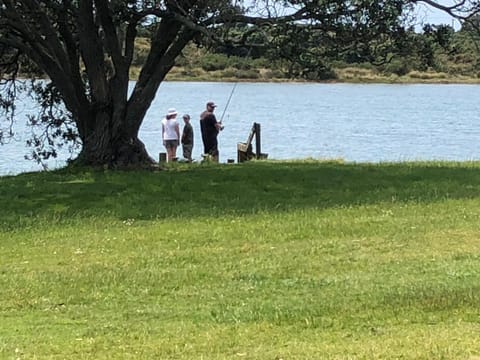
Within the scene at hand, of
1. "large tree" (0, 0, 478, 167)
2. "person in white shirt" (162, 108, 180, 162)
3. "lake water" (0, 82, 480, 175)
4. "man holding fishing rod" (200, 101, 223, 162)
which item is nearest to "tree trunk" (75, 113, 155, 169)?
"large tree" (0, 0, 478, 167)

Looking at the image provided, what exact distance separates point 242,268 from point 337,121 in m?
32.3

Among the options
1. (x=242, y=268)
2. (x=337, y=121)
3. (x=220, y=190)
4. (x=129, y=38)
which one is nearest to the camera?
(x=242, y=268)

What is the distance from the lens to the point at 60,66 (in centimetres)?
1806

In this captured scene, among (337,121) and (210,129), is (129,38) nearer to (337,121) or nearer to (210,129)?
(210,129)

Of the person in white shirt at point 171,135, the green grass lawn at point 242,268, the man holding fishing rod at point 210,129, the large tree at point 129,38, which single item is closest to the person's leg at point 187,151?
the man holding fishing rod at point 210,129

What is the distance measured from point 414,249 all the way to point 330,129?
92.2 feet

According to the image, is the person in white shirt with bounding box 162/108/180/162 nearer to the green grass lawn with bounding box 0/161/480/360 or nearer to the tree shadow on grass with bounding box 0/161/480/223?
the tree shadow on grass with bounding box 0/161/480/223

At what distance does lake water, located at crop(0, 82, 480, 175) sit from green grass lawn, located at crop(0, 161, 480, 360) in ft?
32.0

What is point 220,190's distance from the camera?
565 inches

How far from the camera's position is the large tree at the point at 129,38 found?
50.8 ft

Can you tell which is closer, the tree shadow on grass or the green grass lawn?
the green grass lawn

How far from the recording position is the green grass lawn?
225 inches

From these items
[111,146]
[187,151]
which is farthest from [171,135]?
[111,146]

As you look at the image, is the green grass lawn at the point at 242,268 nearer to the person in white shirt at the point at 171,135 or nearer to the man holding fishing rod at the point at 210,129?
the person in white shirt at the point at 171,135
